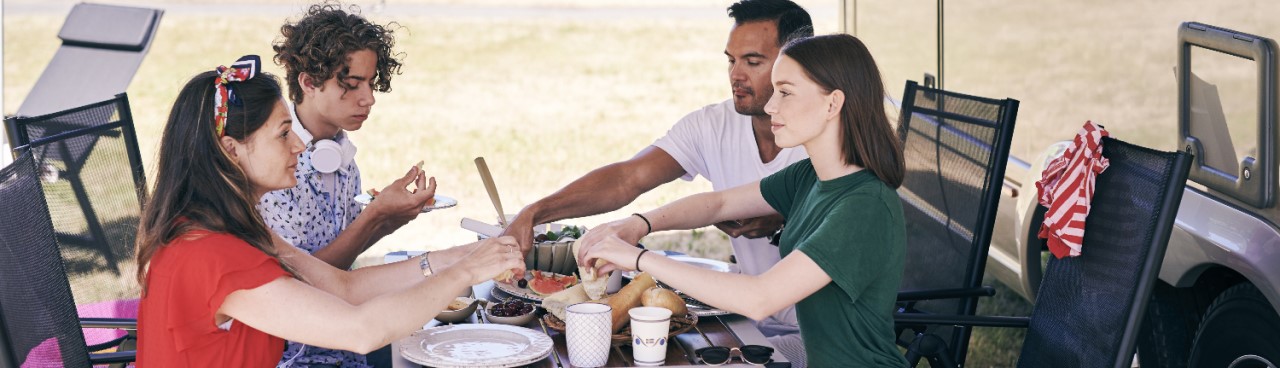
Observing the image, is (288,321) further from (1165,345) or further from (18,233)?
(1165,345)

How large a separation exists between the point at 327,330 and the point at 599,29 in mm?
15434

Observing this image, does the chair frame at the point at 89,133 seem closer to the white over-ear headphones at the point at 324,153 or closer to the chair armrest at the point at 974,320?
the white over-ear headphones at the point at 324,153

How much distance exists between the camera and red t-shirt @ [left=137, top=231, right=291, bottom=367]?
2262 mm

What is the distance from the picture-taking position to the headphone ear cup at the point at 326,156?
3.25 m

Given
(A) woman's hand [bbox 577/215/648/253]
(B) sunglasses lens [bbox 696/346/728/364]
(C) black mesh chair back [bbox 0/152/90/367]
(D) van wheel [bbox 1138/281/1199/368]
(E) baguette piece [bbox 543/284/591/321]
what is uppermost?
(C) black mesh chair back [bbox 0/152/90/367]

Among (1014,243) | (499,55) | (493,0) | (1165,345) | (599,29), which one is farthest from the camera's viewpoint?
(493,0)

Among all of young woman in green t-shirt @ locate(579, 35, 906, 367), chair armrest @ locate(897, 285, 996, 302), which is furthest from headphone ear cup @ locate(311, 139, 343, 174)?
chair armrest @ locate(897, 285, 996, 302)

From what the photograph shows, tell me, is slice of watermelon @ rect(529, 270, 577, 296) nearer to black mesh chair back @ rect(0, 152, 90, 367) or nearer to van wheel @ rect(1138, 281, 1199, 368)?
black mesh chair back @ rect(0, 152, 90, 367)

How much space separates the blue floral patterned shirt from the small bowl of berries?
0.46 metres

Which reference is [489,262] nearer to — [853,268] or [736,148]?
[853,268]

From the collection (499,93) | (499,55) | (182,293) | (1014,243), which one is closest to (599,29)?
(499,55)

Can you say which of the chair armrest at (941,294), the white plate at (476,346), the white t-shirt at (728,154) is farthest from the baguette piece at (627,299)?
the white t-shirt at (728,154)

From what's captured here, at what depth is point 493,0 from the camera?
1881 centimetres

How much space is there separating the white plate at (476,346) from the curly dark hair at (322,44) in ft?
3.43
